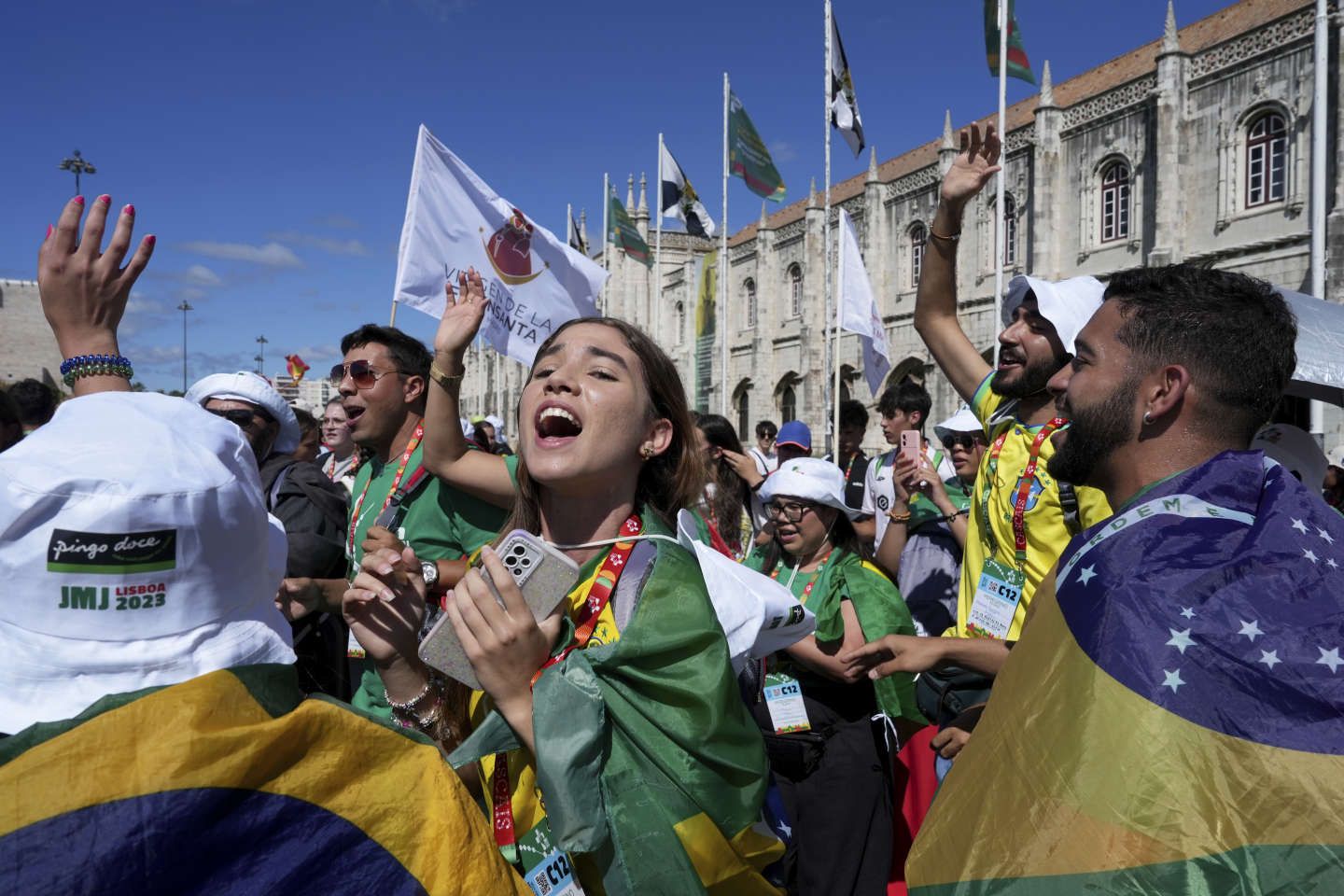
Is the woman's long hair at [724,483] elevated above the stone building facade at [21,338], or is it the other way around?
the stone building facade at [21,338]

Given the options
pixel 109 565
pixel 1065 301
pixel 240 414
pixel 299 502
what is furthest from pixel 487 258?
pixel 109 565

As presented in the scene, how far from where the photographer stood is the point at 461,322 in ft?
10.9

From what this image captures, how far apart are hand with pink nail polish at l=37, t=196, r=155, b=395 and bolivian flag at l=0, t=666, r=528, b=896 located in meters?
0.85

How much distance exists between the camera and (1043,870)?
1260 mm

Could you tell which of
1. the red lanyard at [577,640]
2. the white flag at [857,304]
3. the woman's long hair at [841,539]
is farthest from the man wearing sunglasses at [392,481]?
the white flag at [857,304]

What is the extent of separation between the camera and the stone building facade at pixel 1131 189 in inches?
684

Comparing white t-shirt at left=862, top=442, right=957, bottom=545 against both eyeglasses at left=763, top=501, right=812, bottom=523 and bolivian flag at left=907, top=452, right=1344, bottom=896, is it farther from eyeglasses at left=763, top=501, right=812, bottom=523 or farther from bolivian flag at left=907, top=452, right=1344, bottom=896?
bolivian flag at left=907, top=452, right=1344, bottom=896

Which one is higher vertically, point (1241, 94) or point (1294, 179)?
point (1241, 94)

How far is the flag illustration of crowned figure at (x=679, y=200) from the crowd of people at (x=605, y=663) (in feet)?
61.5

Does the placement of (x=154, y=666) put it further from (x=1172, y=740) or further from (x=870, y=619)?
(x=870, y=619)

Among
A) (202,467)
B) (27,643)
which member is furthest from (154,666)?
(202,467)

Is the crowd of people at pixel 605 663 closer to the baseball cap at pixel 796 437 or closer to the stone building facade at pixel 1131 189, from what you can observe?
the baseball cap at pixel 796 437

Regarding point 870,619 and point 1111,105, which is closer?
point 870,619

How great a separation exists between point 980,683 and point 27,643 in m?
2.98
